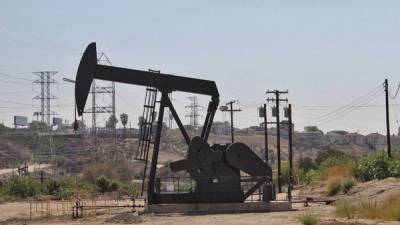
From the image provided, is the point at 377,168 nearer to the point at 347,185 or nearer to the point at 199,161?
the point at 347,185

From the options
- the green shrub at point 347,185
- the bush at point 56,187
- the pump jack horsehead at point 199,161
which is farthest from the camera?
the bush at point 56,187

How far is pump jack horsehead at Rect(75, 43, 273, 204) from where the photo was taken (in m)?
23.8

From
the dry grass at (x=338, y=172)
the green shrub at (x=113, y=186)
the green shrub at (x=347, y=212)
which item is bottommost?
the green shrub at (x=113, y=186)

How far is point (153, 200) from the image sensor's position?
24.2 metres

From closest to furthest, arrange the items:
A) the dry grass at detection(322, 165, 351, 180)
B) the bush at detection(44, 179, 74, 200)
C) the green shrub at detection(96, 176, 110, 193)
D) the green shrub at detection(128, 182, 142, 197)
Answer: the dry grass at detection(322, 165, 351, 180) < the green shrub at detection(128, 182, 142, 197) < the bush at detection(44, 179, 74, 200) < the green shrub at detection(96, 176, 110, 193)

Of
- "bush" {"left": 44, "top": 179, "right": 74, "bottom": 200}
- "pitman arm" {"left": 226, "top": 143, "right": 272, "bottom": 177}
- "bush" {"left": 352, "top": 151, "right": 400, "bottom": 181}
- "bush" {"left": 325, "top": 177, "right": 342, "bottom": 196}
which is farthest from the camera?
"bush" {"left": 44, "top": 179, "right": 74, "bottom": 200}

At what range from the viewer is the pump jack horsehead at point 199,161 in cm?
2381

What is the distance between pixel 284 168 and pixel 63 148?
346 ft

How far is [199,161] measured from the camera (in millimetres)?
23875

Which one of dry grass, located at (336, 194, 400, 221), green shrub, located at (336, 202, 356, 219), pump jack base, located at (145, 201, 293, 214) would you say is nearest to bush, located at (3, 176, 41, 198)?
pump jack base, located at (145, 201, 293, 214)

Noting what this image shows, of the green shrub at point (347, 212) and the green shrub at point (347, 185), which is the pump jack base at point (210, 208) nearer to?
the green shrub at point (347, 212)

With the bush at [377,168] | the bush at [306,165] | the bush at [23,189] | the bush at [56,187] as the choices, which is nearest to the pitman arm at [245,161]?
the bush at [377,168]

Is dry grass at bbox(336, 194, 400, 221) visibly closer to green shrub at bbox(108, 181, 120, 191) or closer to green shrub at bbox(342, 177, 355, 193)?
green shrub at bbox(342, 177, 355, 193)

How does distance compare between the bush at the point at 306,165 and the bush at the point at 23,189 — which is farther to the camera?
the bush at the point at 306,165
